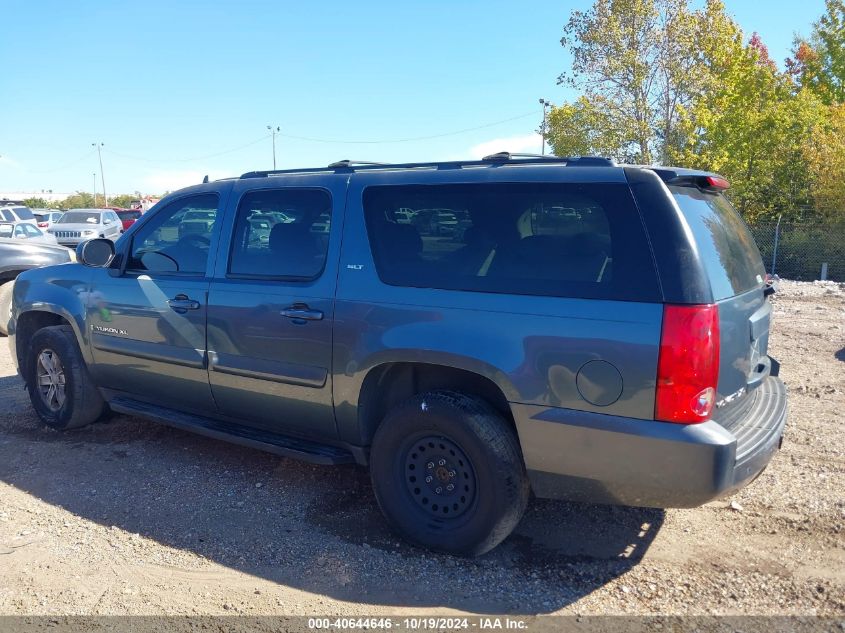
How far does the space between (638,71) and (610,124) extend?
1.86 metres

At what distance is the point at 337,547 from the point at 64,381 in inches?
117

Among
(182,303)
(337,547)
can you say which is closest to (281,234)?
(182,303)

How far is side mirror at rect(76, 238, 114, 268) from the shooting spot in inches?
201

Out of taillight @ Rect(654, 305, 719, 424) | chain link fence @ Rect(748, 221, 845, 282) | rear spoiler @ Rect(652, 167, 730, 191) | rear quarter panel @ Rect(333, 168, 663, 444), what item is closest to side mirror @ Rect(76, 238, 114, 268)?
rear quarter panel @ Rect(333, 168, 663, 444)

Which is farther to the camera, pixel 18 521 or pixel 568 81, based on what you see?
pixel 568 81

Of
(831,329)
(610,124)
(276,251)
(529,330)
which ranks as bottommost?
(831,329)

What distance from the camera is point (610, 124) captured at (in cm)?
2417

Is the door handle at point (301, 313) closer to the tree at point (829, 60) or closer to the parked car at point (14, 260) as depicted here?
the parked car at point (14, 260)

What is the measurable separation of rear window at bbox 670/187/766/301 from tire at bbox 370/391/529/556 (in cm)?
121

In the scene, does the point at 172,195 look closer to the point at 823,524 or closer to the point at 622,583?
the point at 622,583

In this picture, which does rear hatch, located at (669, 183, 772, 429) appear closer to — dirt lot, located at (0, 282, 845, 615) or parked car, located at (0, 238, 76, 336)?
dirt lot, located at (0, 282, 845, 615)

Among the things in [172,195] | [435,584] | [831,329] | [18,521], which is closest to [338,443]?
[435,584]

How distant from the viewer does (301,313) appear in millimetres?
4051

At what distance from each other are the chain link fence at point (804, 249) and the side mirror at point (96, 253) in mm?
16933
